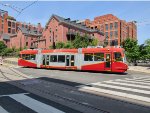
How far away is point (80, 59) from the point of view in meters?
28.3

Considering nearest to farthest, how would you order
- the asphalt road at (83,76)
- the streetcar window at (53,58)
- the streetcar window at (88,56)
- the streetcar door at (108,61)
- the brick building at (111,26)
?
the asphalt road at (83,76), the streetcar door at (108,61), the streetcar window at (88,56), the streetcar window at (53,58), the brick building at (111,26)

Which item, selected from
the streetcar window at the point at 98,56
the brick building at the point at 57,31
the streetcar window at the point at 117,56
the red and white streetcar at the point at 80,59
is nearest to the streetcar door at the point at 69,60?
the red and white streetcar at the point at 80,59

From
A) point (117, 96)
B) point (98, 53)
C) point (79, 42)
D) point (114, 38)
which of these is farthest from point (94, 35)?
point (117, 96)

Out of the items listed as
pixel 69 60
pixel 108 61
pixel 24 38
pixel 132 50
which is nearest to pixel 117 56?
pixel 108 61

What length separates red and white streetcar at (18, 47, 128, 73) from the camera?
25.6 metres

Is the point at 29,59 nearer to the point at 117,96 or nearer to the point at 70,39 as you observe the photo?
the point at 117,96

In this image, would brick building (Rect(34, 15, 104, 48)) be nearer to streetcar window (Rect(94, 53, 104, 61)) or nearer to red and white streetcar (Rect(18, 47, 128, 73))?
red and white streetcar (Rect(18, 47, 128, 73))

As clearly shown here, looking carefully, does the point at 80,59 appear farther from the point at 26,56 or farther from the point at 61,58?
the point at 26,56

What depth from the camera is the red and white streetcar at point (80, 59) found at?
84.1 feet

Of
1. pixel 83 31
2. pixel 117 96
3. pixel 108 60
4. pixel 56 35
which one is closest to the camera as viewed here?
pixel 117 96

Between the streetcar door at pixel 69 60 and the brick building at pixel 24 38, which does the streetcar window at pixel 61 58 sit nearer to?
the streetcar door at pixel 69 60

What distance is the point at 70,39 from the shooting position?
7069cm

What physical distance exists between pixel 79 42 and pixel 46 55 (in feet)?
101

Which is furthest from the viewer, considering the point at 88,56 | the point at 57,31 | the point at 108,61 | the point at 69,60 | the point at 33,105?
the point at 57,31
